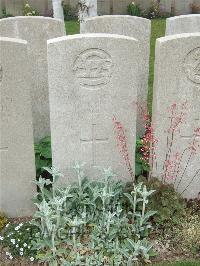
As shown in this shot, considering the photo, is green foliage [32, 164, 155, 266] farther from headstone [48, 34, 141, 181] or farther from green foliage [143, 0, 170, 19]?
green foliage [143, 0, 170, 19]

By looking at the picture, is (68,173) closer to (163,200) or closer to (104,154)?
(104,154)

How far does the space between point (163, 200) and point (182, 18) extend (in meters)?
2.39

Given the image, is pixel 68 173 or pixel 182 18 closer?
pixel 68 173

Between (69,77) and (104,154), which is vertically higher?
(69,77)

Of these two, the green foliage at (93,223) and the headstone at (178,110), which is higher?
the headstone at (178,110)

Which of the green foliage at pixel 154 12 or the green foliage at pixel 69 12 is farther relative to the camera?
the green foliage at pixel 154 12

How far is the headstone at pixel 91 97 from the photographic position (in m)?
4.23

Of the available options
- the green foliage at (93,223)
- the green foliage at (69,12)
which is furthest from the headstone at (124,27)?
the green foliage at (69,12)

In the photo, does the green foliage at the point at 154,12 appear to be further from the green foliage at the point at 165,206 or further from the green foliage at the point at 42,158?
the green foliage at the point at 165,206

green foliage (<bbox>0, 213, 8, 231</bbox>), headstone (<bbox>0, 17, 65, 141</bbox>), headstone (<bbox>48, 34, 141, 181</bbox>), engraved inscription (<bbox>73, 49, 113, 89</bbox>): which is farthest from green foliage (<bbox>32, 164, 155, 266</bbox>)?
headstone (<bbox>0, 17, 65, 141</bbox>)

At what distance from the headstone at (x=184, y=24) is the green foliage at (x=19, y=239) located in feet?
9.74

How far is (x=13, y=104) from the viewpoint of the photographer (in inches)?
173

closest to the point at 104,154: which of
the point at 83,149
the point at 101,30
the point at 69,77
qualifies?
the point at 83,149

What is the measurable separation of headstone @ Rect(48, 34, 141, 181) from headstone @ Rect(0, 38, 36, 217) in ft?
0.82
